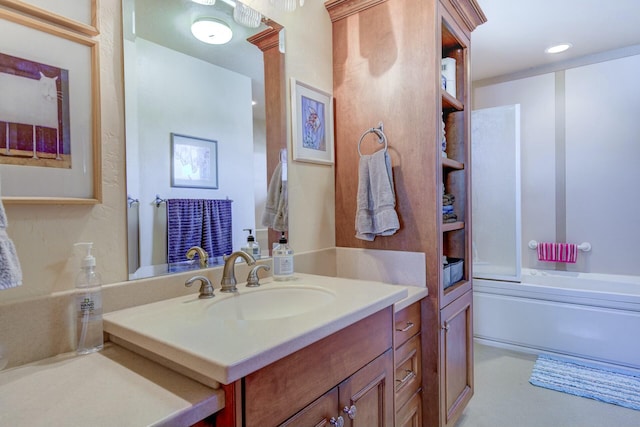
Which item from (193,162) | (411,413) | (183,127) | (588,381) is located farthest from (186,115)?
(588,381)

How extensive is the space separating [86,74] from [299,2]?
87cm

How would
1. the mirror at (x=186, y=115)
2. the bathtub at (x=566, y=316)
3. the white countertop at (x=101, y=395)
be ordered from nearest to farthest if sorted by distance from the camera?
the white countertop at (x=101, y=395), the mirror at (x=186, y=115), the bathtub at (x=566, y=316)

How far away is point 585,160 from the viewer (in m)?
3.08

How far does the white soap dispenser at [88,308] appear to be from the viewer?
0.86m

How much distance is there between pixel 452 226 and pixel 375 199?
455 mm

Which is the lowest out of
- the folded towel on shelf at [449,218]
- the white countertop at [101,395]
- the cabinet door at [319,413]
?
the cabinet door at [319,413]

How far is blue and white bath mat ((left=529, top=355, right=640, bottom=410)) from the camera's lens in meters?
2.02

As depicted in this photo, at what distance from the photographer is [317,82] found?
66.6 inches

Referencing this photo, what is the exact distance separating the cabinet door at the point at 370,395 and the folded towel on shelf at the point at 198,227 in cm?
65

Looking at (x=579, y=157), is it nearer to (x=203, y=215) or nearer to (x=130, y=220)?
(x=203, y=215)

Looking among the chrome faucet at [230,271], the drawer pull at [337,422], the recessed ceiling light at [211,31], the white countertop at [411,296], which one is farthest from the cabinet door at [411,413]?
the recessed ceiling light at [211,31]

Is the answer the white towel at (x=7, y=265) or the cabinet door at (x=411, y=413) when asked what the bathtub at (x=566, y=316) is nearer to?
the cabinet door at (x=411, y=413)

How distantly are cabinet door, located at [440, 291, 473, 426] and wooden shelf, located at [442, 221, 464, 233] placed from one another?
1.17 ft

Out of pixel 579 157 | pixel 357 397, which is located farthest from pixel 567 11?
pixel 357 397
